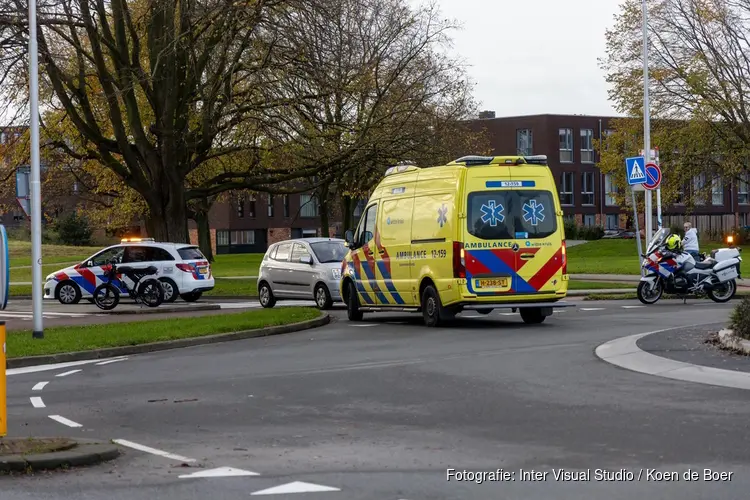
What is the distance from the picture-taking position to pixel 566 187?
318 ft

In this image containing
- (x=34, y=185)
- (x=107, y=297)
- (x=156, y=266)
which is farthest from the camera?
(x=156, y=266)

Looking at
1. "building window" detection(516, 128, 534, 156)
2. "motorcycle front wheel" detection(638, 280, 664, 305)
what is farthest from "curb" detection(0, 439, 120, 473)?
"building window" detection(516, 128, 534, 156)

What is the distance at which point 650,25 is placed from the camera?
6125cm

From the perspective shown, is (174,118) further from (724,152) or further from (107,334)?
(724,152)

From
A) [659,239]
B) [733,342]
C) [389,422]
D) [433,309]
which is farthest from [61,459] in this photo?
[659,239]

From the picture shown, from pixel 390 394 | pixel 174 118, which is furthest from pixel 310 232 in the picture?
pixel 390 394

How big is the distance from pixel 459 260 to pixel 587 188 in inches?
3200

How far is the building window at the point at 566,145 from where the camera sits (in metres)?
94.6

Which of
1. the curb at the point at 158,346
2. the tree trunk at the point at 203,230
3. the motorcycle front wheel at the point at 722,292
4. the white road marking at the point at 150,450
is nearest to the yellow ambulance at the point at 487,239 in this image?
the curb at the point at 158,346

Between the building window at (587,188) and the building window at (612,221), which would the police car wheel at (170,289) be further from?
the building window at (612,221)

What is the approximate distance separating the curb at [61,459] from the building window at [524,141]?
3441 inches

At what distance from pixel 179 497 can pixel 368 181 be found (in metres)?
35.0

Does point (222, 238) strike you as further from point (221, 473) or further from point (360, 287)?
point (221, 473)

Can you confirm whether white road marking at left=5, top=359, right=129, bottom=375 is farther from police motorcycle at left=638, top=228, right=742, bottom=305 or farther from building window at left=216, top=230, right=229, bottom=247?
building window at left=216, top=230, right=229, bottom=247
